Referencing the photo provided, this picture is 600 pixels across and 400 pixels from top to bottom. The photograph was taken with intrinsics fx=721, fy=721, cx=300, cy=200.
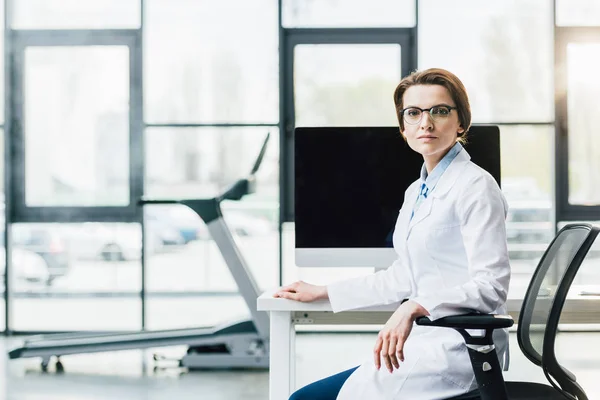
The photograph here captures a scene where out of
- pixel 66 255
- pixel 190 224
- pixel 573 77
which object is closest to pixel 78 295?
pixel 66 255

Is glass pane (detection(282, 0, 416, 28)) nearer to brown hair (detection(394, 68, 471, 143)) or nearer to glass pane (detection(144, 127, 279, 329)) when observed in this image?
glass pane (detection(144, 127, 279, 329))

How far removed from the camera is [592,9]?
4.95 meters

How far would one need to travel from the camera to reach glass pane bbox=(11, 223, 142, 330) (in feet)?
16.5

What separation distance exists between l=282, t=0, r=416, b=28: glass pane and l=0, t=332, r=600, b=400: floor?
84.9 inches

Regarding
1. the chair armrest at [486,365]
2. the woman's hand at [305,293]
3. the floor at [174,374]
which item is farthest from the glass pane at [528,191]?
the chair armrest at [486,365]

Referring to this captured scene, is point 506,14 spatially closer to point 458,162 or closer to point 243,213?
point 243,213

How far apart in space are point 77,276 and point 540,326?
403cm

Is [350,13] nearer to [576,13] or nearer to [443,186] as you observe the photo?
[576,13]

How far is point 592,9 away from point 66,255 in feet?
13.2

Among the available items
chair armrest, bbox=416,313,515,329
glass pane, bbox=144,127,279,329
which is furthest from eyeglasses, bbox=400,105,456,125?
glass pane, bbox=144,127,279,329

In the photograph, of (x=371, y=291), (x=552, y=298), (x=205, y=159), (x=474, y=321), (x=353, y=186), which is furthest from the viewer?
(x=205, y=159)

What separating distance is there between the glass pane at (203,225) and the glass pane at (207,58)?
0.44ft

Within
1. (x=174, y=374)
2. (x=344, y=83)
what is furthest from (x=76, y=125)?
(x=174, y=374)

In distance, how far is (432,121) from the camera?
168 centimetres
